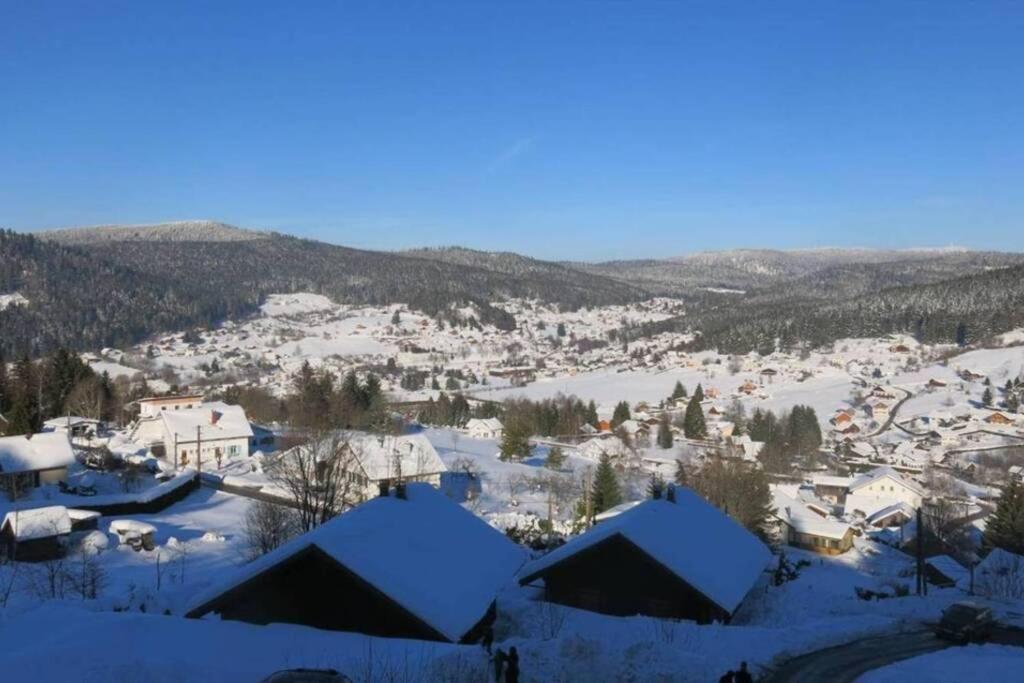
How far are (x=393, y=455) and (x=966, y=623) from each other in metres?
29.2

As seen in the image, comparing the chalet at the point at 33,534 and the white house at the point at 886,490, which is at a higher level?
the chalet at the point at 33,534

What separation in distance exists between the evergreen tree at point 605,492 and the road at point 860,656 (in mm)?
21823

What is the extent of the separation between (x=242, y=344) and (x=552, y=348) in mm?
70622

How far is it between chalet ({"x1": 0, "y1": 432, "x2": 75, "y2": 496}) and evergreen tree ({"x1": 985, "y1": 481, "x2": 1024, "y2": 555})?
39808 millimetres

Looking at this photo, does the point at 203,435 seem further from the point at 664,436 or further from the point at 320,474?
the point at 664,436

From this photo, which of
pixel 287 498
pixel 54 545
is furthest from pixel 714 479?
pixel 54 545

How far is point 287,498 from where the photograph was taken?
35.8m

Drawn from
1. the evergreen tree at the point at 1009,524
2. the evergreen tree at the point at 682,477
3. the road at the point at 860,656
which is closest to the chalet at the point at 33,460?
the road at the point at 860,656

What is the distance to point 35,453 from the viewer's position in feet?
112

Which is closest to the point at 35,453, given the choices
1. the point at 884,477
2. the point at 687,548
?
the point at 687,548

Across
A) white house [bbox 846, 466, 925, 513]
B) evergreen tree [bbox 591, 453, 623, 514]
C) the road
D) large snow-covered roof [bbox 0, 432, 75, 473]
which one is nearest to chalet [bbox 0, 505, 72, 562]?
large snow-covered roof [bbox 0, 432, 75, 473]

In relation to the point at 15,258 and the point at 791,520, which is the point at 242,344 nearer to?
the point at 15,258

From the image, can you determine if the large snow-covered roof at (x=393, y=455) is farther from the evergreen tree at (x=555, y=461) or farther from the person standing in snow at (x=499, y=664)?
the person standing in snow at (x=499, y=664)

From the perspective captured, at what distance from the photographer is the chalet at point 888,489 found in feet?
178
